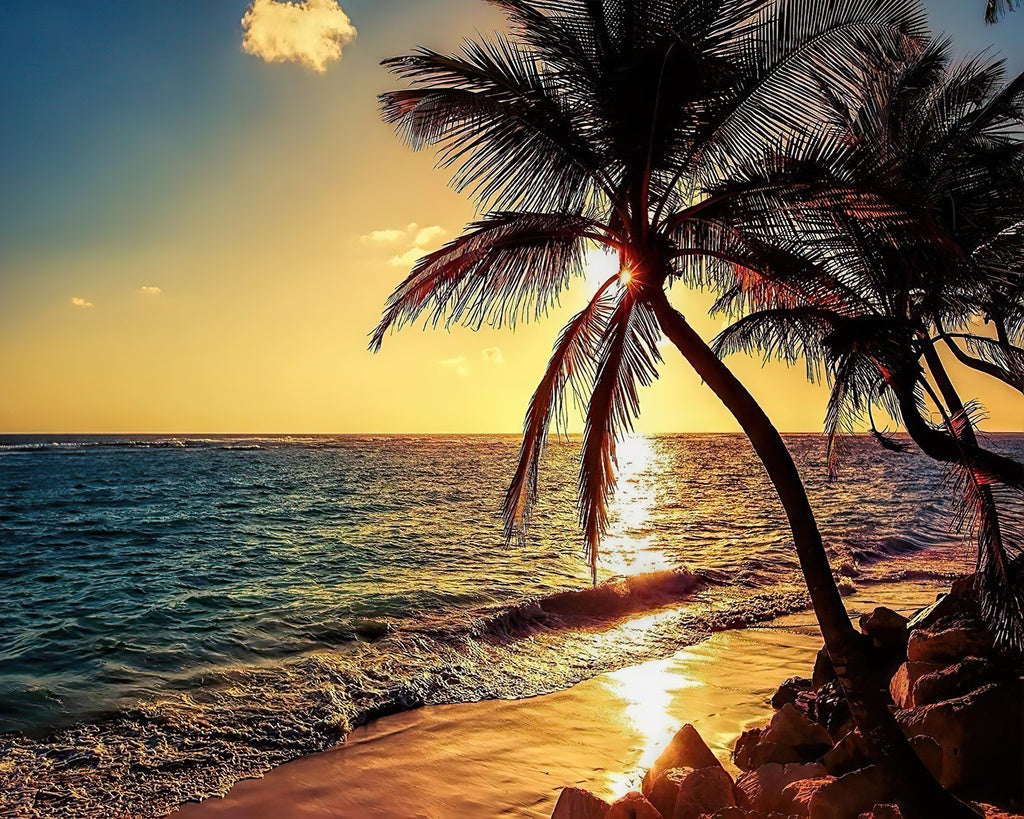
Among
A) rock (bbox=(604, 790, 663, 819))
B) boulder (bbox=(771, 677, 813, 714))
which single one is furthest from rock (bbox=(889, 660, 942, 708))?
rock (bbox=(604, 790, 663, 819))

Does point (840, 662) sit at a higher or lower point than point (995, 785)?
higher

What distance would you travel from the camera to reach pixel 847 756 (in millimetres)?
4535

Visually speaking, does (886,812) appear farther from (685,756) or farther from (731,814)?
(685,756)

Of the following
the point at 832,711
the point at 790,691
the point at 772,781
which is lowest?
the point at 790,691

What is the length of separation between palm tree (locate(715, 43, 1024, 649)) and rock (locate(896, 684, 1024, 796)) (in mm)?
445

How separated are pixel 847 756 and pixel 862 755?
0.14m

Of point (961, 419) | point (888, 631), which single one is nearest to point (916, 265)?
point (961, 419)

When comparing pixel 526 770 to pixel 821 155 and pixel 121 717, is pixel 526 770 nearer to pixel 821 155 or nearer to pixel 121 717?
pixel 121 717

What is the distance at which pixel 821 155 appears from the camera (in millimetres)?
4094

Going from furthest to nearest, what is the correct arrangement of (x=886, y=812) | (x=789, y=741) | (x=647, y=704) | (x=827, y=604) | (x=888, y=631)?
(x=647, y=704) → (x=888, y=631) → (x=789, y=741) → (x=827, y=604) → (x=886, y=812)

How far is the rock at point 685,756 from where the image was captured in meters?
5.22

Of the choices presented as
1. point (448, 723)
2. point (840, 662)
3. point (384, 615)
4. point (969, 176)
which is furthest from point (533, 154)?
point (384, 615)

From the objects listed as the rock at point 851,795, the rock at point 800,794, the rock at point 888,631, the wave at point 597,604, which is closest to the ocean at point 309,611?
the wave at point 597,604

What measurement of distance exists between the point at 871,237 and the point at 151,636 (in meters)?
12.4
